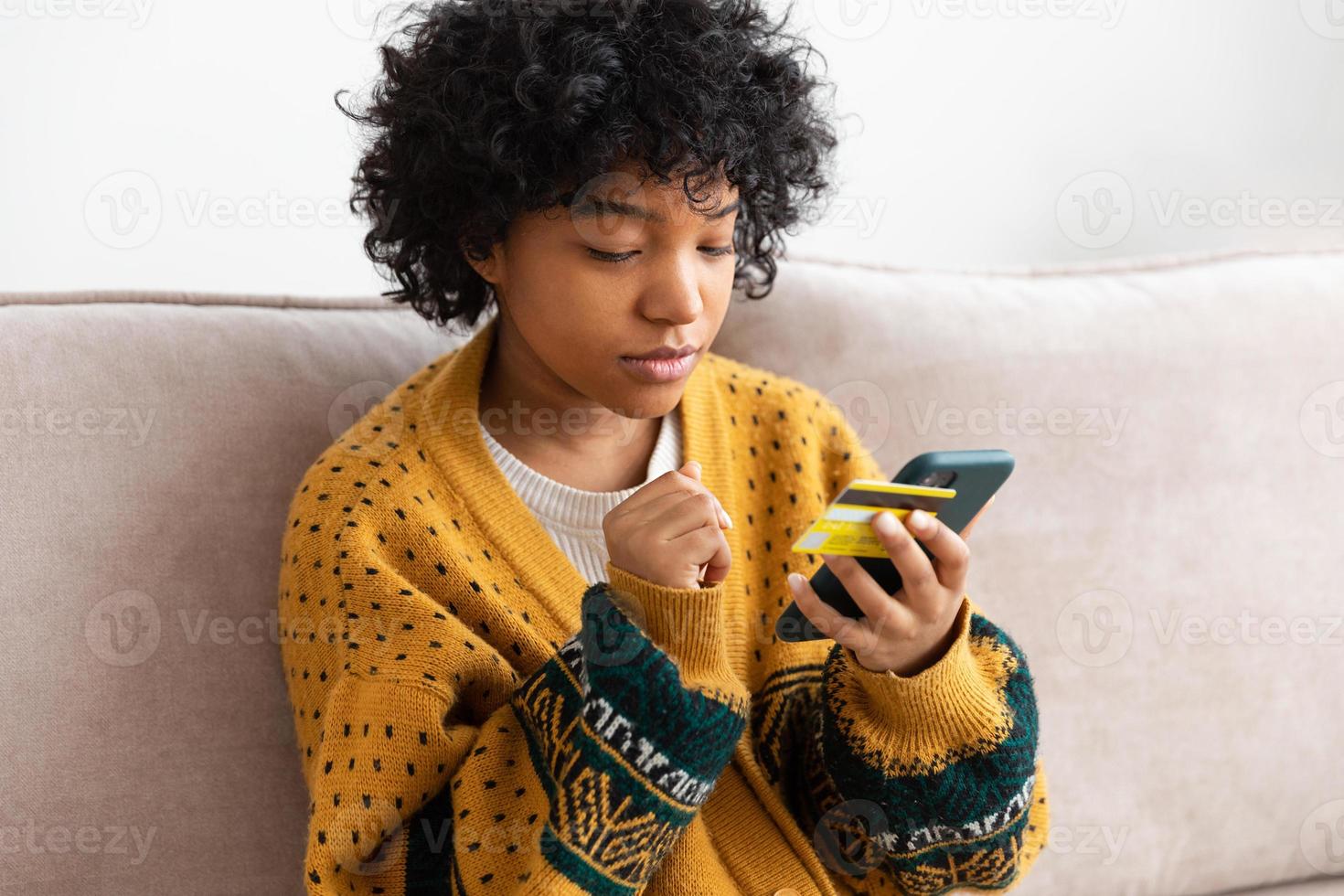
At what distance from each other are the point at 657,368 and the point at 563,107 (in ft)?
0.64

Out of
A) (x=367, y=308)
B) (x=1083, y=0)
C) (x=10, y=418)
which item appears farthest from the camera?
(x=1083, y=0)

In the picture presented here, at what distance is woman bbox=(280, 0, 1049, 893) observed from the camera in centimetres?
83

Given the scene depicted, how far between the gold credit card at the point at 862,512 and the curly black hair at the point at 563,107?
255 mm

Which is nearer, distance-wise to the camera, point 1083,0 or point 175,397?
point 175,397

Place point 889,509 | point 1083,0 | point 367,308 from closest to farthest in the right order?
point 889,509 → point 367,308 → point 1083,0

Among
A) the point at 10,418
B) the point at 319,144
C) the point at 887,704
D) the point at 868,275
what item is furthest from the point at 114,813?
the point at 868,275

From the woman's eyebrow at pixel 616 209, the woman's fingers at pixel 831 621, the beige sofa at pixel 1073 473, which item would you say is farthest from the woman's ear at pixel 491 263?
the woman's fingers at pixel 831 621

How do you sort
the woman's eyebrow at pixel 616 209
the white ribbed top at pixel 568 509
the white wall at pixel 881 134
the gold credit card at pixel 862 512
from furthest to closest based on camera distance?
the white wall at pixel 881 134
the white ribbed top at pixel 568 509
the woman's eyebrow at pixel 616 209
the gold credit card at pixel 862 512

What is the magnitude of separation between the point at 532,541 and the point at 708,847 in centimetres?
27

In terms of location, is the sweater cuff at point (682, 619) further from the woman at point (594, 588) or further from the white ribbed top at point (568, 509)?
the white ribbed top at point (568, 509)

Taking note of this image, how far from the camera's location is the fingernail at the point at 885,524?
0.78m

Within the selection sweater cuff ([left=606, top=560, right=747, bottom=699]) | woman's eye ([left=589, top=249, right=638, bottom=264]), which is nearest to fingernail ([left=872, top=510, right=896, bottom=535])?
sweater cuff ([left=606, top=560, right=747, bottom=699])

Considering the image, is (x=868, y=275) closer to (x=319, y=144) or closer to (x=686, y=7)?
(x=686, y=7)

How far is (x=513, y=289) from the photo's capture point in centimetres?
95
